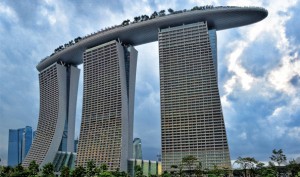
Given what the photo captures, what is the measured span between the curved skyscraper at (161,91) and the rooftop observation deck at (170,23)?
0.99ft

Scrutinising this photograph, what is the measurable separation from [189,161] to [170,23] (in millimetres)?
45598

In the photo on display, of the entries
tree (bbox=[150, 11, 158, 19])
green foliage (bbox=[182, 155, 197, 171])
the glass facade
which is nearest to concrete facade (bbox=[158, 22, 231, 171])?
green foliage (bbox=[182, 155, 197, 171])

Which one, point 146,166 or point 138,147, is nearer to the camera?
point 146,166

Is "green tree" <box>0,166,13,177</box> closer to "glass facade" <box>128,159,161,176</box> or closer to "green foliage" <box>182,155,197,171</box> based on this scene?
"glass facade" <box>128,159,161,176</box>

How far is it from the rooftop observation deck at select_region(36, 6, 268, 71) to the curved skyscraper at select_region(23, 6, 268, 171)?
0.30 m

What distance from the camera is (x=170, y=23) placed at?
132 meters

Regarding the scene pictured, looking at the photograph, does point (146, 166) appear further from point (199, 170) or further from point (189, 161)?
point (199, 170)

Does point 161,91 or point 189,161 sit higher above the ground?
point 161,91

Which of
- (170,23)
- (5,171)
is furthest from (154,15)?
(5,171)

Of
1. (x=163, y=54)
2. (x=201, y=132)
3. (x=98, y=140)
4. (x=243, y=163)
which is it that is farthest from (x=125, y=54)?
(x=243, y=163)

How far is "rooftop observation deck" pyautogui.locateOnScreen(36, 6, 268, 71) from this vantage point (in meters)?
125

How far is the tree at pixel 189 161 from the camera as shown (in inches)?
4537

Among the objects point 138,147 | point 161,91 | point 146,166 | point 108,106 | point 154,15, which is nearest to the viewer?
point 161,91

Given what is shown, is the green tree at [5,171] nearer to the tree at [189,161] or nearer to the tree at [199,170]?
the tree at [189,161]
